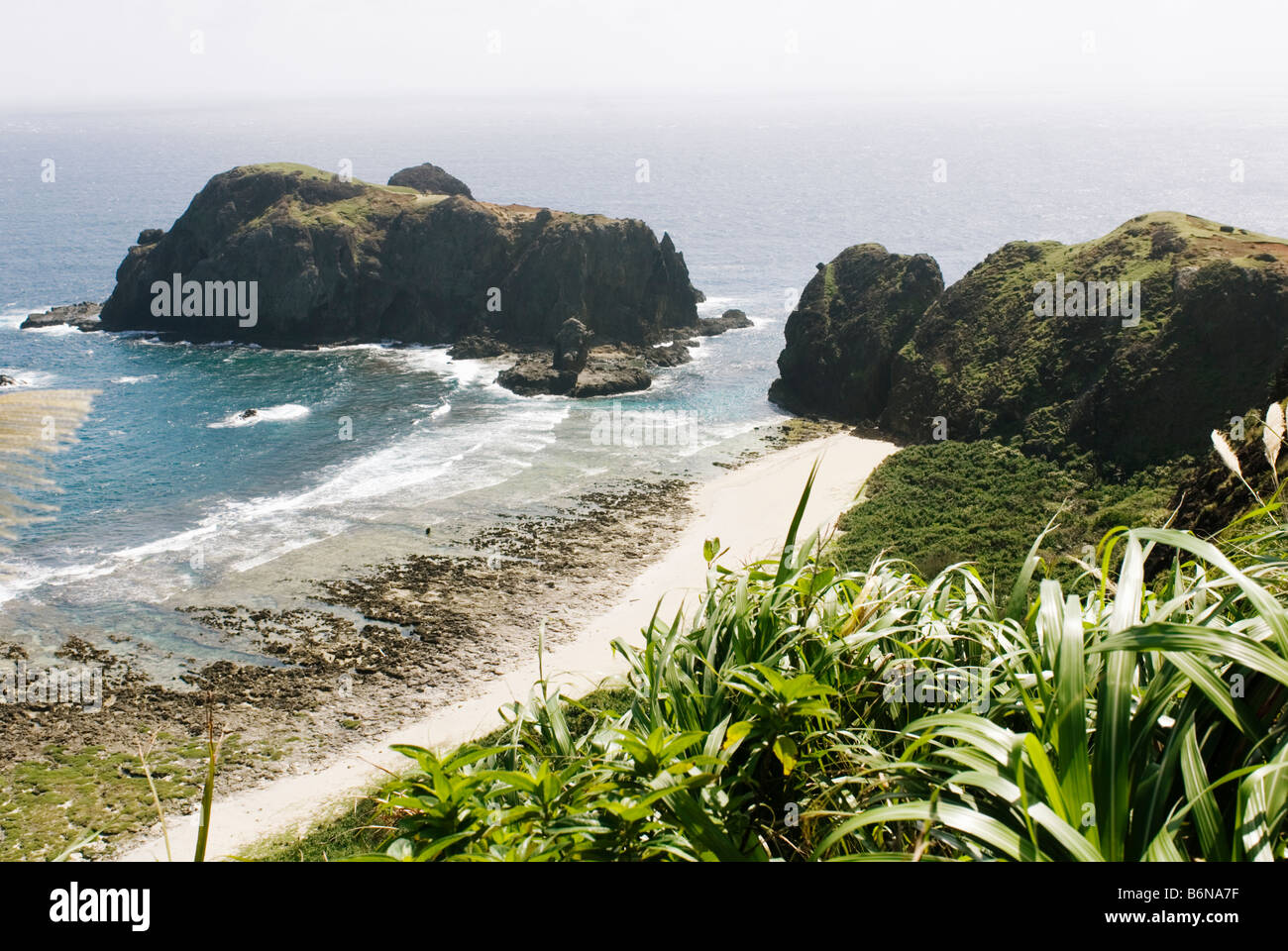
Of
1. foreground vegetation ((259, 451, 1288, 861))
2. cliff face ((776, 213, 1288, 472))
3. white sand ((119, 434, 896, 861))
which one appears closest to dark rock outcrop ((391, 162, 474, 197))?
cliff face ((776, 213, 1288, 472))

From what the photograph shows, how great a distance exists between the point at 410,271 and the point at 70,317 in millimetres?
32343

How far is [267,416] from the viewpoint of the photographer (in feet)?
196

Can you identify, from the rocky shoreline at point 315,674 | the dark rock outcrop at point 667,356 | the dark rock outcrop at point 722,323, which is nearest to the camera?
the rocky shoreline at point 315,674

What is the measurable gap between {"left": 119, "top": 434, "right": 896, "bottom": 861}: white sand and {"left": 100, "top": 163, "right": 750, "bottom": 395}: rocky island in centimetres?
2676

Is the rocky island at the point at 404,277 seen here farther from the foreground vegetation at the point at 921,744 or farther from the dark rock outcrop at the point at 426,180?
the foreground vegetation at the point at 921,744

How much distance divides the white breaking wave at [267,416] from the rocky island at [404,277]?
16921 millimetres

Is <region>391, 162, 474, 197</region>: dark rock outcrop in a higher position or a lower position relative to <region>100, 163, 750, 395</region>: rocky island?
higher

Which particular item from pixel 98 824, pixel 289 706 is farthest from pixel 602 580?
pixel 98 824

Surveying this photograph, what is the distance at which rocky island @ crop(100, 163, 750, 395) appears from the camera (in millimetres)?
77500

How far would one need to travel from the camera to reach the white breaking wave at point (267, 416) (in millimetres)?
58403

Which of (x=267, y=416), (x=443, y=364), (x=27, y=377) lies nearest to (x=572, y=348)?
(x=443, y=364)

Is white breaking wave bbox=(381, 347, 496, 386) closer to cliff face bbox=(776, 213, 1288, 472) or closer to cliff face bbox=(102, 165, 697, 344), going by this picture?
cliff face bbox=(102, 165, 697, 344)

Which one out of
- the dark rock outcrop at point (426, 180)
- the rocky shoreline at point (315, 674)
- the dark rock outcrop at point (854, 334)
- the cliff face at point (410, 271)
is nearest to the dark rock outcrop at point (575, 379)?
the cliff face at point (410, 271)
